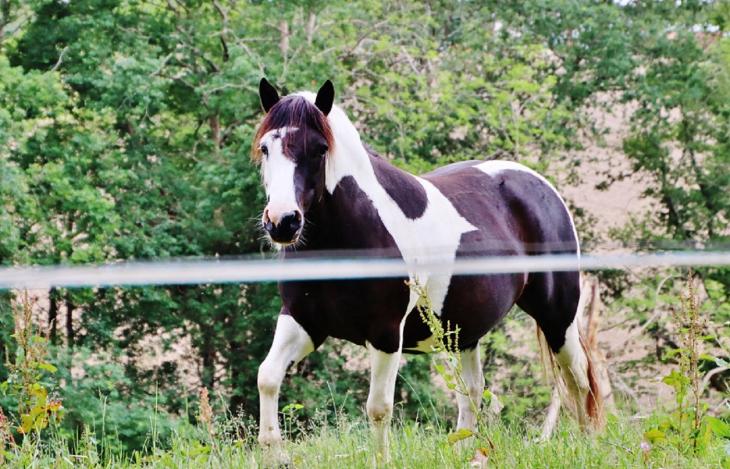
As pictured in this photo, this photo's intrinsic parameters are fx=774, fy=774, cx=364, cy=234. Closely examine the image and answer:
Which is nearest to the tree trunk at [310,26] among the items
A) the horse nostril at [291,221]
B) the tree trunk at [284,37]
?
the tree trunk at [284,37]

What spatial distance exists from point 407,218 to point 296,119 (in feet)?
2.30

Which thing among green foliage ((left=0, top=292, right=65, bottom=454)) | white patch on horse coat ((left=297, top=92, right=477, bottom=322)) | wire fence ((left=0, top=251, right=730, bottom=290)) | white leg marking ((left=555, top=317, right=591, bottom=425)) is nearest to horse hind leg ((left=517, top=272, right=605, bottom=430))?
white leg marking ((left=555, top=317, right=591, bottom=425))

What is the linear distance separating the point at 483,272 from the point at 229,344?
29.1 ft

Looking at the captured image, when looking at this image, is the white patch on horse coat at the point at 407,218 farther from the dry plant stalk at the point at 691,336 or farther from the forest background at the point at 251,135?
the forest background at the point at 251,135

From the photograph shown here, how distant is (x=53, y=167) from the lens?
10227mm

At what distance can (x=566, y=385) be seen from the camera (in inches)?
170

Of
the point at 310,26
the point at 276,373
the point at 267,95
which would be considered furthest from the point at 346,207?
the point at 310,26

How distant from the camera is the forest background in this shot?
10.4 metres

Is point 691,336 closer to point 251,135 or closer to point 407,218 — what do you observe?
point 407,218

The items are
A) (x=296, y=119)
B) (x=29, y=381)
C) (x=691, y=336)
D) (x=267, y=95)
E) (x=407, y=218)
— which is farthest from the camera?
(x=407, y=218)

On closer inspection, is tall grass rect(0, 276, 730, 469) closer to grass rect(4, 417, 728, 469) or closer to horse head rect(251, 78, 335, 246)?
grass rect(4, 417, 728, 469)

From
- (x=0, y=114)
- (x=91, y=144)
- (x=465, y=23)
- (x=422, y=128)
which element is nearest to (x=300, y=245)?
(x=0, y=114)

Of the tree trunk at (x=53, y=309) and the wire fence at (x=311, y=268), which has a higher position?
the wire fence at (x=311, y=268)

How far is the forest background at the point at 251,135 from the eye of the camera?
10.4m
